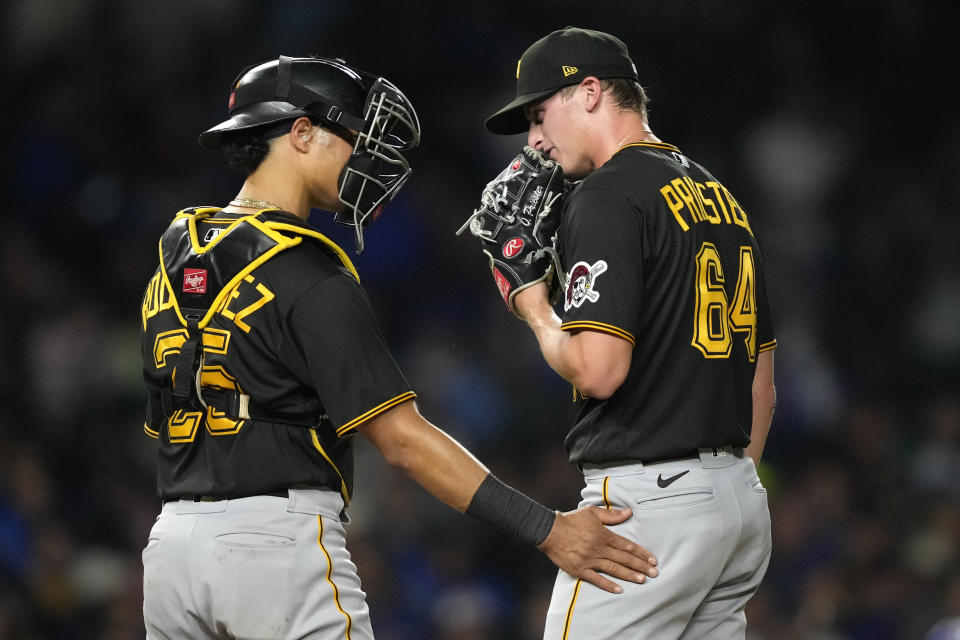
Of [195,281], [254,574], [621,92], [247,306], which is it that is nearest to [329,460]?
[254,574]

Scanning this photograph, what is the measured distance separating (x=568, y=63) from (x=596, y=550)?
1330mm

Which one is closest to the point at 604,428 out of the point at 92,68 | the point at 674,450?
the point at 674,450

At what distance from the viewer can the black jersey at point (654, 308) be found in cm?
285

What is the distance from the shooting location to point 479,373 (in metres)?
6.85

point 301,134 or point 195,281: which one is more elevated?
point 301,134

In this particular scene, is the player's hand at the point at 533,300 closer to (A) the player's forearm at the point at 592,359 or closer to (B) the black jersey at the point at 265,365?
(A) the player's forearm at the point at 592,359

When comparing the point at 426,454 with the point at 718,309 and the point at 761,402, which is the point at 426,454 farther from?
the point at 761,402

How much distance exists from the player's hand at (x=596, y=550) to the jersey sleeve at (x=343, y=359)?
1.75 feet

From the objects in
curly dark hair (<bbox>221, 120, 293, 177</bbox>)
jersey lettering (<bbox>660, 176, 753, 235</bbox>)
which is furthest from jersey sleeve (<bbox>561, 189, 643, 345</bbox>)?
curly dark hair (<bbox>221, 120, 293, 177</bbox>)

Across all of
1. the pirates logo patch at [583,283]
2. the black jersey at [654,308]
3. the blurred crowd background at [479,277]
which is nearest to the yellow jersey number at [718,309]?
the black jersey at [654,308]

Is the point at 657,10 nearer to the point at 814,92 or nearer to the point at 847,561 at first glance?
the point at 814,92

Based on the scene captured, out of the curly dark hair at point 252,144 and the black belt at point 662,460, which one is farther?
the curly dark hair at point 252,144

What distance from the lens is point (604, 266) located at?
284 cm

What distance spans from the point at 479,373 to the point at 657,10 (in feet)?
9.79
